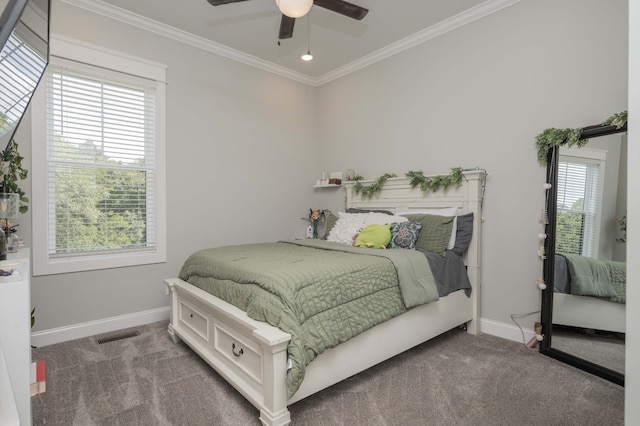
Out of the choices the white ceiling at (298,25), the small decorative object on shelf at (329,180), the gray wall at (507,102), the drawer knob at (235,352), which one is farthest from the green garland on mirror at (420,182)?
the drawer knob at (235,352)

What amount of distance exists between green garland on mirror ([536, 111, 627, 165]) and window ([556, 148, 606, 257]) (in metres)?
0.07

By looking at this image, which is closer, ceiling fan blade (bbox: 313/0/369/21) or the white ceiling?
ceiling fan blade (bbox: 313/0/369/21)

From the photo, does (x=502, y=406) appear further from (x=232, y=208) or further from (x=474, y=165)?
(x=232, y=208)

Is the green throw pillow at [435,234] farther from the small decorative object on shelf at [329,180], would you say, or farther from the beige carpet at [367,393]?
the small decorative object on shelf at [329,180]

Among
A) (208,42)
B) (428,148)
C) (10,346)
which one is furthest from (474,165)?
(10,346)

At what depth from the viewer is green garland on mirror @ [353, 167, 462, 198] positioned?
9.75 feet

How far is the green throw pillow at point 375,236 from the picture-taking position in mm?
2811

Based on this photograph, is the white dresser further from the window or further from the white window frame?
the window

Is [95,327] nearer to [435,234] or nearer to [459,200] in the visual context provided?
[435,234]

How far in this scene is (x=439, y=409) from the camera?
1.80 m

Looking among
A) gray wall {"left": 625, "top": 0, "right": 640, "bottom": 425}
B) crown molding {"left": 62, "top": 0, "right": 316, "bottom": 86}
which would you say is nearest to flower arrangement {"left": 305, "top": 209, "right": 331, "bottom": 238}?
crown molding {"left": 62, "top": 0, "right": 316, "bottom": 86}

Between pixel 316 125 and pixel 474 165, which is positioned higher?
pixel 316 125

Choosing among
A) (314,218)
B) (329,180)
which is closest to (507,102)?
(329,180)

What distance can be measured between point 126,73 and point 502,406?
148 inches
